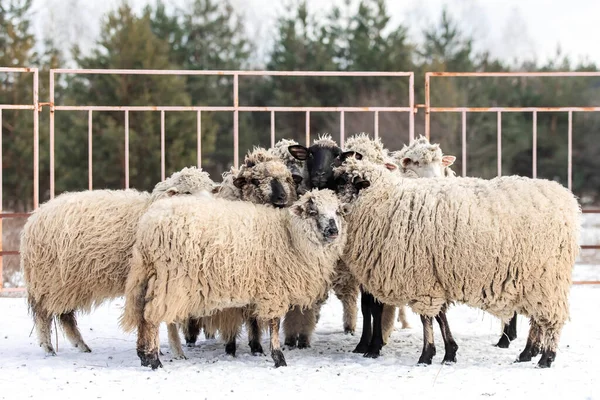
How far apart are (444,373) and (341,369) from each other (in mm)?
764

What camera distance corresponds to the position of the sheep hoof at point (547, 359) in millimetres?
6230

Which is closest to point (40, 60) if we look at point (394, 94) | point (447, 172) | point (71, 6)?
point (71, 6)

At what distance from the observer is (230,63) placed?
92.6 feet

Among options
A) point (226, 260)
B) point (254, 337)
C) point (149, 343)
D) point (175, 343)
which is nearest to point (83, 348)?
point (175, 343)

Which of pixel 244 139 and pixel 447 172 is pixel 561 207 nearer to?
pixel 447 172

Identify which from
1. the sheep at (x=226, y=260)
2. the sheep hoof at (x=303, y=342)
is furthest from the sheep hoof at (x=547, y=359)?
the sheep hoof at (x=303, y=342)

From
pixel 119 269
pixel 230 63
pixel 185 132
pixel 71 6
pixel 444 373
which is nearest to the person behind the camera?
pixel 444 373

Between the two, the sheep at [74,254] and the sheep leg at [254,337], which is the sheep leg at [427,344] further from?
the sheep at [74,254]

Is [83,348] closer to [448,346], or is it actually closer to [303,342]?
[303,342]

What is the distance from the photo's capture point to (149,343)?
6.27 metres

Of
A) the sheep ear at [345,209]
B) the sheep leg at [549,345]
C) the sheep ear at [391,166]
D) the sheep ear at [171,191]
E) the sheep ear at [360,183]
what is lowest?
the sheep leg at [549,345]

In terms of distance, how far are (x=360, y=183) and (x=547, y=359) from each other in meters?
2.01

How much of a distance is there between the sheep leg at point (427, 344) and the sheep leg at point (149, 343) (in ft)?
6.70

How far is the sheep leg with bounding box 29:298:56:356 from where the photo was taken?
685 cm
